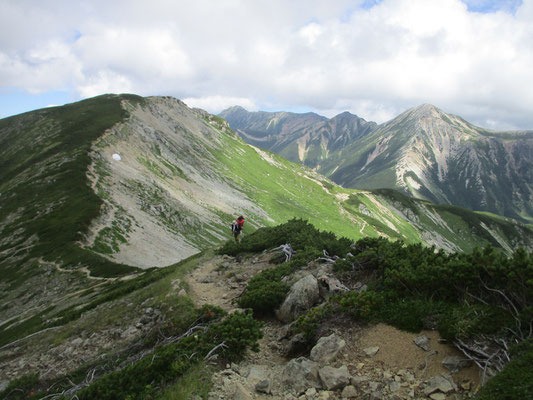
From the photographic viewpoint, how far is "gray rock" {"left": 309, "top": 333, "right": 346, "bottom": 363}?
8906 mm

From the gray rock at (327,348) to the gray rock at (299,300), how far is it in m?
2.86

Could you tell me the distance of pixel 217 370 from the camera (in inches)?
346

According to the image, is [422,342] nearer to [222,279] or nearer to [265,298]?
[265,298]

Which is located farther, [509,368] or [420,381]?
[420,381]

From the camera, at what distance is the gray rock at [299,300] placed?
12488 mm

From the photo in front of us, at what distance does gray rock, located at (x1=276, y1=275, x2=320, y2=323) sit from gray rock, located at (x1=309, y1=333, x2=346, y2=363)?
286cm

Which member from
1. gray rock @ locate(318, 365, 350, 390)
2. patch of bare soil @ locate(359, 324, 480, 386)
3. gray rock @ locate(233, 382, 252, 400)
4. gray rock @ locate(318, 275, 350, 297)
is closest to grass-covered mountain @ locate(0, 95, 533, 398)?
gray rock @ locate(233, 382, 252, 400)

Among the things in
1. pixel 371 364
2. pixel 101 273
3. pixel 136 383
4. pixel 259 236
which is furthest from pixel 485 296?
pixel 101 273

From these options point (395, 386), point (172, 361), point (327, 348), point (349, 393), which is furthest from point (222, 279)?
point (395, 386)

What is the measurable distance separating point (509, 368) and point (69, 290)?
38675 millimetres

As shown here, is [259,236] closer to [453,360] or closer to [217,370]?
[217,370]

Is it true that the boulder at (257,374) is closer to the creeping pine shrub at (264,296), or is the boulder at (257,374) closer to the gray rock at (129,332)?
the creeping pine shrub at (264,296)

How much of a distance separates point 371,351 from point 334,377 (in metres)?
1.56

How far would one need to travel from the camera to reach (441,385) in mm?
7102
